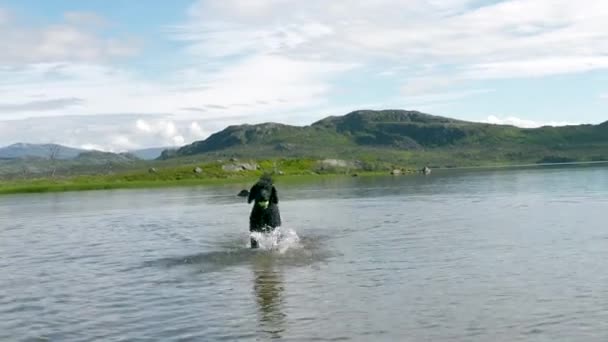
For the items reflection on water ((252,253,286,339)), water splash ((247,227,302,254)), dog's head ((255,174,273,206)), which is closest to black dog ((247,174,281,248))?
dog's head ((255,174,273,206))

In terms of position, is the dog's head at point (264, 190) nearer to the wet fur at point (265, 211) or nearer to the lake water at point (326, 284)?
the wet fur at point (265, 211)

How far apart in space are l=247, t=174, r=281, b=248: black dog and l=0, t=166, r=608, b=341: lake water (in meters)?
1.32

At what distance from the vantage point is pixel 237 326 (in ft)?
59.7

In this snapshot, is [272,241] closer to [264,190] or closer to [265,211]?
[265,211]

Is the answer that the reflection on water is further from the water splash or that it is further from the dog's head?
the dog's head

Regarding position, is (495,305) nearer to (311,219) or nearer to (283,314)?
(283,314)

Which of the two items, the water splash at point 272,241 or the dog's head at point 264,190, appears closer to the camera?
the water splash at point 272,241

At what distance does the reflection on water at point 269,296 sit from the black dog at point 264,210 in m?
3.68

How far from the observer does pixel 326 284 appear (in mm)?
23375

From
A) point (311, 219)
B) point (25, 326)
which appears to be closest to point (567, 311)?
point (25, 326)

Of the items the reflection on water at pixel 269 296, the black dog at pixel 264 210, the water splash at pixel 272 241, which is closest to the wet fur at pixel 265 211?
the black dog at pixel 264 210

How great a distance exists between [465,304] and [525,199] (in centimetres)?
4760

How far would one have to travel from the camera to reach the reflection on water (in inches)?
709

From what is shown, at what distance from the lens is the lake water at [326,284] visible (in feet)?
57.8
